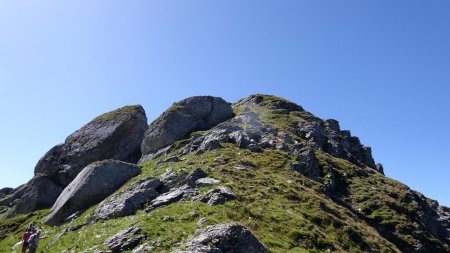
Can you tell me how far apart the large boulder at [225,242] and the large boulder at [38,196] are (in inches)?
1754

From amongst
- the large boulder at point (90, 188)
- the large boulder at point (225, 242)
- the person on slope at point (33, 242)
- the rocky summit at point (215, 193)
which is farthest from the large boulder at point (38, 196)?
the large boulder at point (225, 242)

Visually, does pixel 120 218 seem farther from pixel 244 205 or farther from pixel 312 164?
pixel 312 164

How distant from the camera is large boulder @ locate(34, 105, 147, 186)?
230 ft

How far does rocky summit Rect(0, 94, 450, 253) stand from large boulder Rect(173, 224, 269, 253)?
0.07 meters

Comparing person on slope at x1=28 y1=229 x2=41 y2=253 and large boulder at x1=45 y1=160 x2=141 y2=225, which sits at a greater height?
large boulder at x1=45 y1=160 x2=141 y2=225

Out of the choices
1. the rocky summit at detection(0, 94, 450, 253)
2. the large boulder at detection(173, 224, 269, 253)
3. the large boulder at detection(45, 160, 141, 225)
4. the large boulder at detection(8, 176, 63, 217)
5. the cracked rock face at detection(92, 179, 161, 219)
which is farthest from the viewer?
the large boulder at detection(8, 176, 63, 217)

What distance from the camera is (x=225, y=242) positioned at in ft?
78.6

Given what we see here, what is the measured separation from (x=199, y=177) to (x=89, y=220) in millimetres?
11751

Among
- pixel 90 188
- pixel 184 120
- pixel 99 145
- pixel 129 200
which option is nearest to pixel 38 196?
pixel 99 145

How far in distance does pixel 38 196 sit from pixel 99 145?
14.3m

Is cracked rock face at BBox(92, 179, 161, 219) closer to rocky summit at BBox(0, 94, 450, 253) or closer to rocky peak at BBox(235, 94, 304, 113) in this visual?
rocky summit at BBox(0, 94, 450, 253)

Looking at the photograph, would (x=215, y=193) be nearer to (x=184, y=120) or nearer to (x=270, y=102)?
(x=184, y=120)

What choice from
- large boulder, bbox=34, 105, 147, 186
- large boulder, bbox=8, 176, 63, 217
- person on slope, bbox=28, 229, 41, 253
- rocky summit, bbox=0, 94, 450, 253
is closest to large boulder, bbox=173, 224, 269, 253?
rocky summit, bbox=0, 94, 450, 253

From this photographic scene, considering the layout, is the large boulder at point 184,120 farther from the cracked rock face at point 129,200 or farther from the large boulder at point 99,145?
the cracked rock face at point 129,200
